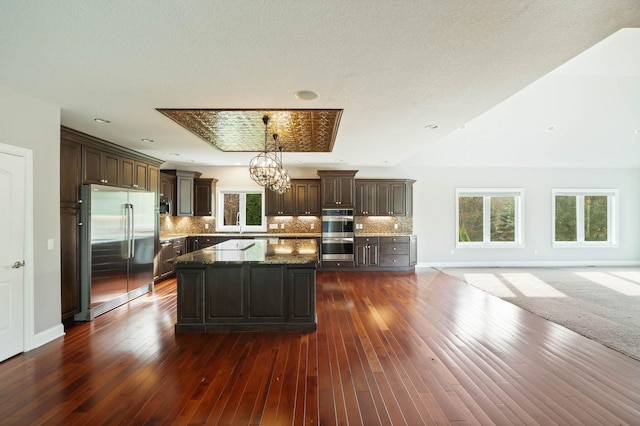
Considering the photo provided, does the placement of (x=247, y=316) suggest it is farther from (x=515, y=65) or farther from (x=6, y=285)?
(x=515, y=65)

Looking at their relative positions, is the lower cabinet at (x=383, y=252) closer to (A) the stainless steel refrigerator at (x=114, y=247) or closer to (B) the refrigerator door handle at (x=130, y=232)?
(A) the stainless steel refrigerator at (x=114, y=247)

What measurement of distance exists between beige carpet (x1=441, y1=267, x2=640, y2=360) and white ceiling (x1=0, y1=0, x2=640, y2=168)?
3026 millimetres

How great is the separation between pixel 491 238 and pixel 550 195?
6.46 feet

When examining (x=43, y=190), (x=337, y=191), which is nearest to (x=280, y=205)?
(x=337, y=191)

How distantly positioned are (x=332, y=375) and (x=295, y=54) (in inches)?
106

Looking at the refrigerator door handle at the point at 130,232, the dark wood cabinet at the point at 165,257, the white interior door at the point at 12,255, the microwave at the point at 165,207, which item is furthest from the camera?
the microwave at the point at 165,207

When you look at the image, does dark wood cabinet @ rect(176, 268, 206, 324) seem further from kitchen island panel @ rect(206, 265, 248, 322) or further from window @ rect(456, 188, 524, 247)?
window @ rect(456, 188, 524, 247)

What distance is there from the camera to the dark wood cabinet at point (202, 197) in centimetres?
754

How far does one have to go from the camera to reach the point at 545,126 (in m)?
6.54

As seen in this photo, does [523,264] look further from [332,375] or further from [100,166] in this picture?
[100,166]

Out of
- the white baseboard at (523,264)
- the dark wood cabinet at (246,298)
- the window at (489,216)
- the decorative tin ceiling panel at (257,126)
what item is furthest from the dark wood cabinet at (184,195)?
the window at (489,216)

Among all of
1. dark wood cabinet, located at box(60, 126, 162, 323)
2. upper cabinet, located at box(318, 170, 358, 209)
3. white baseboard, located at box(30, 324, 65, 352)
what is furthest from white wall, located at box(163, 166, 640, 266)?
white baseboard, located at box(30, 324, 65, 352)

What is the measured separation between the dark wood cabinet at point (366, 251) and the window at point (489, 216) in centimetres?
248

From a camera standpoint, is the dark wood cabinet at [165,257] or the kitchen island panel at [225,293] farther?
the dark wood cabinet at [165,257]
